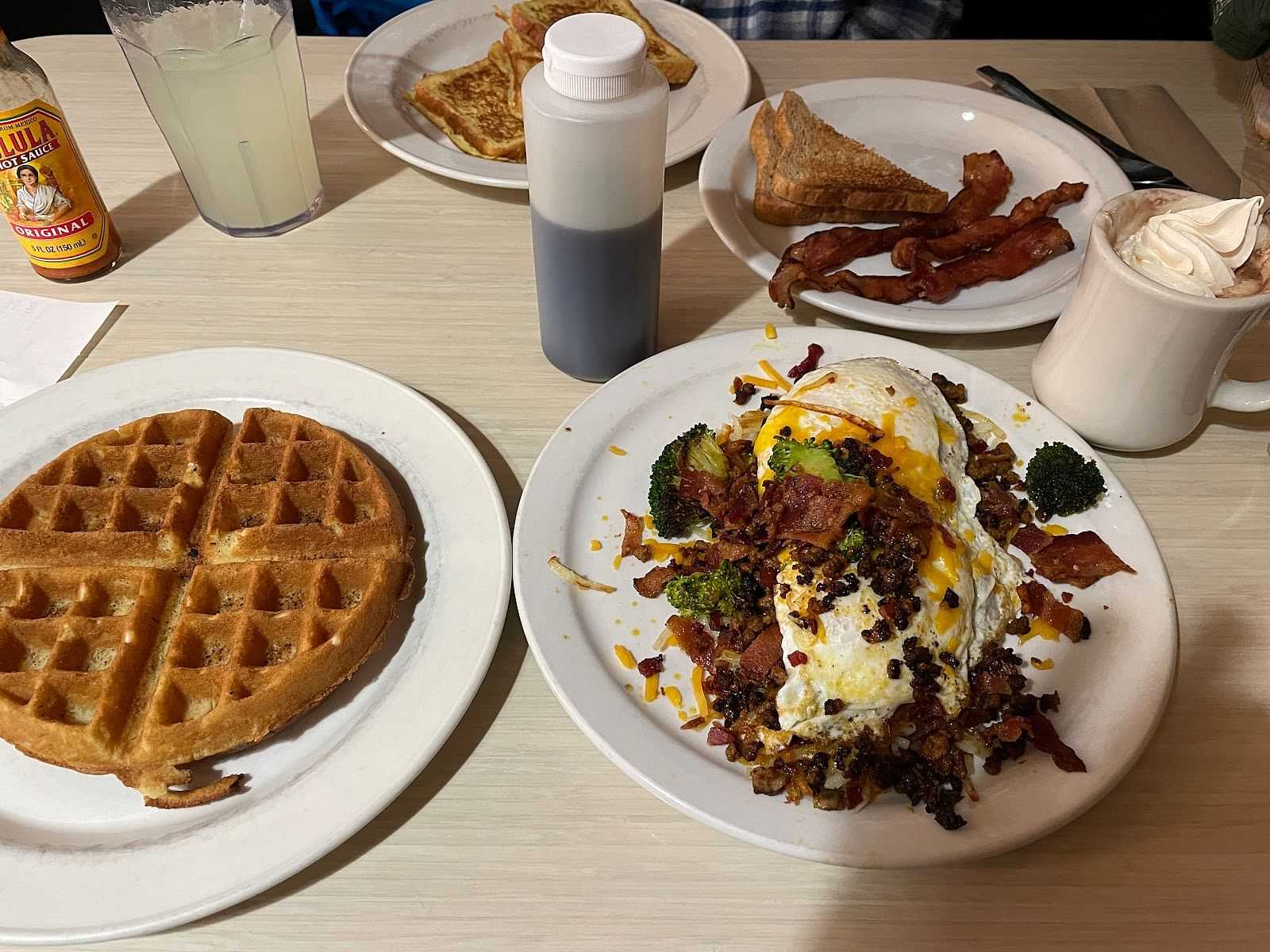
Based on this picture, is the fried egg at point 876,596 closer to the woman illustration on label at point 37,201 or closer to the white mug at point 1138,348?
the white mug at point 1138,348

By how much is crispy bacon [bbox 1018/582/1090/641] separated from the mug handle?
0.64m

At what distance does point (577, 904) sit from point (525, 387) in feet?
3.89

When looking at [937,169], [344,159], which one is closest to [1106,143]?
[937,169]

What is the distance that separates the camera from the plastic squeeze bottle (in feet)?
5.16

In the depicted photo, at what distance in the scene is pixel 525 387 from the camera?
2.13m

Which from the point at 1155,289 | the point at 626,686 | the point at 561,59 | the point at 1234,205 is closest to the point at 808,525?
the point at 626,686

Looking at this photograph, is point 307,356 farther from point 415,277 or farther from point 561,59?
point 561,59

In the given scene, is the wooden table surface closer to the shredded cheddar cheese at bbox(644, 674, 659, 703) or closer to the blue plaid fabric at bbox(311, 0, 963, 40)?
the shredded cheddar cheese at bbox(644, 674, 659, 703)

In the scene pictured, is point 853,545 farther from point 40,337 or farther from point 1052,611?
point 40,337

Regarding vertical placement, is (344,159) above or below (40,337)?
above

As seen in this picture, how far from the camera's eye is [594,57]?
5.02 feet

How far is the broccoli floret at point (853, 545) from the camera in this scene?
1.48 metres

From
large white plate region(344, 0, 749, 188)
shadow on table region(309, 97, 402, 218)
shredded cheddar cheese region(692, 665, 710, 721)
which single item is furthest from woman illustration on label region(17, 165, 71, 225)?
shredded cheddar cheese region(692, 665, 710, 721)

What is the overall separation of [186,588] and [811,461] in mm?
1192
